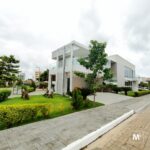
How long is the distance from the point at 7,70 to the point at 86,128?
2449 cm

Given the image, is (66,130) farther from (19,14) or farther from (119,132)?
(19,14)

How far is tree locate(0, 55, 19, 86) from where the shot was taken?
27.0 metres

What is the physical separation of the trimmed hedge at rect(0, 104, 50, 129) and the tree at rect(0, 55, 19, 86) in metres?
20.2

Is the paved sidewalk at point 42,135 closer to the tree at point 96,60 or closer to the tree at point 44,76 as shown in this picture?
the tree at point 96,60

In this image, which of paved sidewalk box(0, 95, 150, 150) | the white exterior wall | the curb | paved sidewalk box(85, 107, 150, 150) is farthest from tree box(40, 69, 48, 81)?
paved sidewalk box(85, 107, 150, 150)

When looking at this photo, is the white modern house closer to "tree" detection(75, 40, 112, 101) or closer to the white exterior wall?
the white exterior wall

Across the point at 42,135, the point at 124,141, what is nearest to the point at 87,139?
the point at 124,141

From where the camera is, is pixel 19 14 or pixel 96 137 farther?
pixel 19 14

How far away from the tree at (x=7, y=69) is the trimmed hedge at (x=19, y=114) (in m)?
20.2

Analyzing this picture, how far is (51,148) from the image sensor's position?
5.10 m

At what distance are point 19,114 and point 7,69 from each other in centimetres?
2257

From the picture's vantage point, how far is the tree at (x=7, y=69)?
27047 millimetres

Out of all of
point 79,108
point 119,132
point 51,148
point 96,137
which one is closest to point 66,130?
point 96,137

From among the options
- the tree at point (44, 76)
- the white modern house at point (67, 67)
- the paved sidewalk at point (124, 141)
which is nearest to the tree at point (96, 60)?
the white modern house at point (67, 67)
